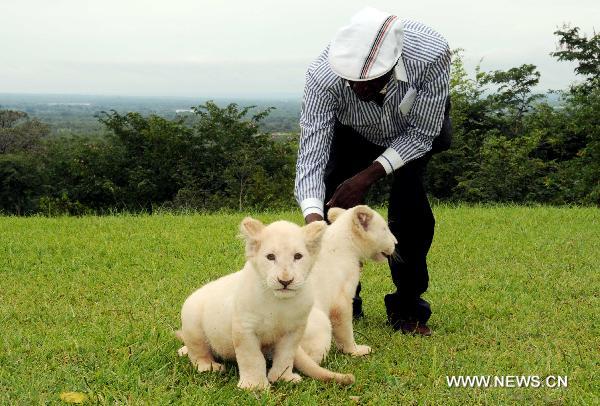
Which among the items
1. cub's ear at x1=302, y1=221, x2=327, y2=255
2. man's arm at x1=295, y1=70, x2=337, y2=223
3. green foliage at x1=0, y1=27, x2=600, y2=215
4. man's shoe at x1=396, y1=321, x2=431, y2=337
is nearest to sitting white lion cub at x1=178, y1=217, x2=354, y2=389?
cub's ear at x1=302, y1=221, x2=327, y2=255

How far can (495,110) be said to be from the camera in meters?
35.0

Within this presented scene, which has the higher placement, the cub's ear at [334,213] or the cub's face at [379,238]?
the cub's ear at [334,213]

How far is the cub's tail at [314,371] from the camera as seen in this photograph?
3961 millimetres

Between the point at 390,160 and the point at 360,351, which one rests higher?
the point at 390,160

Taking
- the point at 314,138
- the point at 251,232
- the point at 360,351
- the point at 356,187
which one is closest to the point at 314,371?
the point at 360,351

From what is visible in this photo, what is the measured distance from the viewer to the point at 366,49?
4195 mm

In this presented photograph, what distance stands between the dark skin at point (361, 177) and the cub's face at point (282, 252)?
76cm

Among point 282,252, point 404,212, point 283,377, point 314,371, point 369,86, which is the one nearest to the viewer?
point 282,252

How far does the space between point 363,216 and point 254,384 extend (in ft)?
4.49

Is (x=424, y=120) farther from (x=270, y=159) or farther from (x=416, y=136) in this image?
(x=270, y=159)

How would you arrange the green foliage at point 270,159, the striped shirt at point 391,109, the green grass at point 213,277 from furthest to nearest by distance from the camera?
the green foliage at point 270,159, the striped shirt at point 391,109, the green grass at point 213,277

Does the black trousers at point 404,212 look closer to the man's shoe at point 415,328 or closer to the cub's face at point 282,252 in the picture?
the man's shoe at point 415,328

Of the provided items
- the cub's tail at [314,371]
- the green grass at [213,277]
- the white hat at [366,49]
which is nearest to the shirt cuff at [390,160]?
the white hat at [366,49]

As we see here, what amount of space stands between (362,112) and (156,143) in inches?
1389
